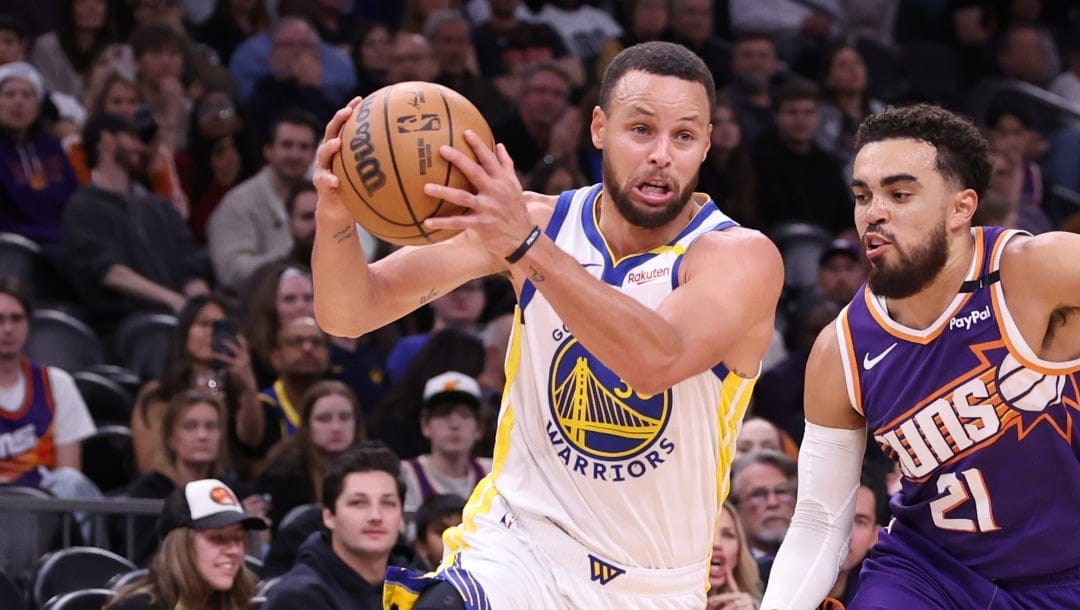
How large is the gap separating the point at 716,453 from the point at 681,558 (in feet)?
0.96

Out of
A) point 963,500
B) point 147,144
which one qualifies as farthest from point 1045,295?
point 147,144

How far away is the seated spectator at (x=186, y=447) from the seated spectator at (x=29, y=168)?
2239 mm

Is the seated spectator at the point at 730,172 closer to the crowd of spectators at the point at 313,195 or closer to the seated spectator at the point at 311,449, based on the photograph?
the crowd of spectators at the point at 313,195

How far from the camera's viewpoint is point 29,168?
10.0 metres

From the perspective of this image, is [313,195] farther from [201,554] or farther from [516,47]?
[201,554]

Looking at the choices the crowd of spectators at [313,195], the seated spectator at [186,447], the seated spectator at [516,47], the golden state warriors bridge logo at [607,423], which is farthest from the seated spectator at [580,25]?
the golden state warriors bridge logo at [607,423]

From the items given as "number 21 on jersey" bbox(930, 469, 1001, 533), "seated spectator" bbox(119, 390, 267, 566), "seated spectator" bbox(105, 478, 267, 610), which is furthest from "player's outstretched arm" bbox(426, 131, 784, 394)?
"seated spectator" bbox(119, 390, 267, 566)

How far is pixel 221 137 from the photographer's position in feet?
36.3

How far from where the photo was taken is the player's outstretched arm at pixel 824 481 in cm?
488

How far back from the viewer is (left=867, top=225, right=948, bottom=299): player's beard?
184 inches

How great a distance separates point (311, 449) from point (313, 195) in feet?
7.34

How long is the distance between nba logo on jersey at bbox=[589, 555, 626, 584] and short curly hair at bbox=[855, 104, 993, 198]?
1.40m

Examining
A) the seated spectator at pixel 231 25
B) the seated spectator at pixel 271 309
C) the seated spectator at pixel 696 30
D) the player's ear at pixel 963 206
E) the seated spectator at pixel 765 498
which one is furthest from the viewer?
the seated spectator at pixel 696 30

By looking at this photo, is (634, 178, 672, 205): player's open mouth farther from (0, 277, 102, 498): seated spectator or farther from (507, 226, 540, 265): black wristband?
(0, 277, 102, 498): seated spectator
